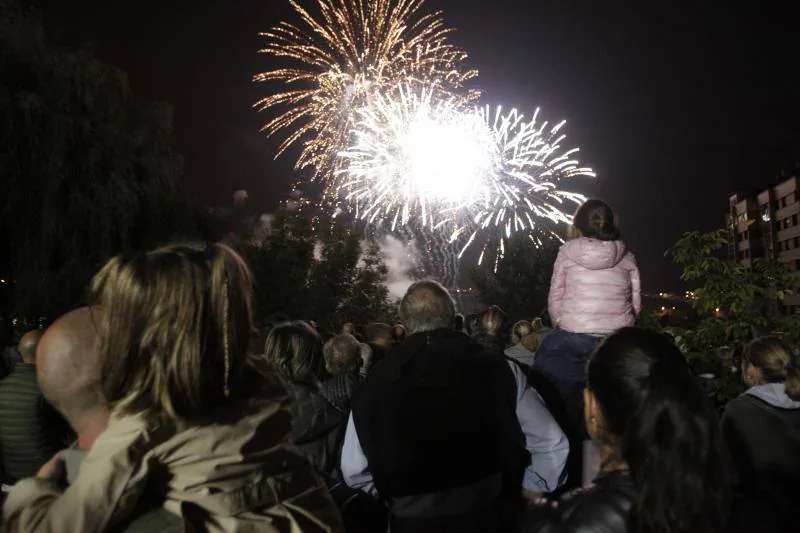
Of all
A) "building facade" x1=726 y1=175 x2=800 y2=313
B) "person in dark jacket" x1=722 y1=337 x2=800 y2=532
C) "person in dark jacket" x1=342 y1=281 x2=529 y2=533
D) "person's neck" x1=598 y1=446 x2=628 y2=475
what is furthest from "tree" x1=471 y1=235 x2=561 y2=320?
"person's neck" x1=598 y1=446 x2=628 y2=475

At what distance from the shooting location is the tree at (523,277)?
51.1 meters

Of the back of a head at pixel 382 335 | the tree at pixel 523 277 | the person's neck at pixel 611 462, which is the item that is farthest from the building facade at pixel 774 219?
the person's neck at pixel 611 462

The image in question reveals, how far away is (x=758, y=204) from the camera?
10162cm

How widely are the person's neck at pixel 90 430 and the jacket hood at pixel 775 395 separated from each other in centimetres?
386

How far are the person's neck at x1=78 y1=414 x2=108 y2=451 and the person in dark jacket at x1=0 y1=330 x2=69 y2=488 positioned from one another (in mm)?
2650

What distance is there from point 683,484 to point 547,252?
50216mm

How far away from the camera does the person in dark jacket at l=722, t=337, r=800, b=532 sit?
3.94m

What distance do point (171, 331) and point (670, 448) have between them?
148 cm

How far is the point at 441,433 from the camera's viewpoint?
3424 millimetres

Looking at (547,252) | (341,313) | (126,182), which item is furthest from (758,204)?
(126,182)

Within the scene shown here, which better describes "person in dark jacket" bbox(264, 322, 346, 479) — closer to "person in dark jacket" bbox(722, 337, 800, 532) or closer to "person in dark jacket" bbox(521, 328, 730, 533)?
"person in dark jacket" bbox(521, 328, 730, 533)

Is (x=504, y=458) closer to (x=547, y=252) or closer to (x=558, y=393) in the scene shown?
(x=558, y=393)

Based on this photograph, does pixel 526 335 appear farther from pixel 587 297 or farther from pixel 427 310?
pixel 427 310

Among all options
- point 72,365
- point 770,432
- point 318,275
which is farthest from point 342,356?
point 318,275
